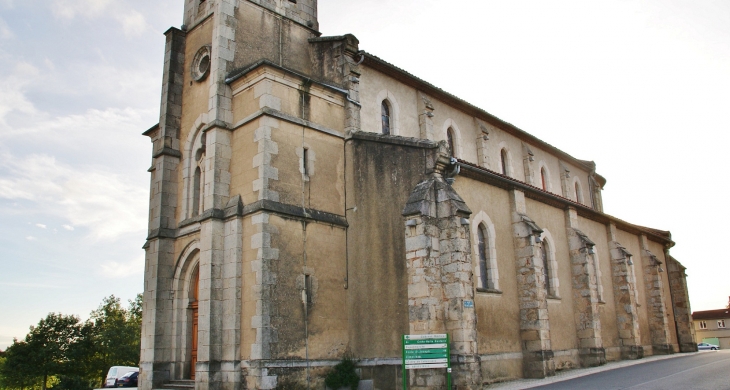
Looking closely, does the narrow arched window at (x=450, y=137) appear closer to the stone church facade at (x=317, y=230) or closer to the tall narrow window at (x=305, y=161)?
the stone church facade at (x=317, y=230)

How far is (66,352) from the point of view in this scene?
44.1 m

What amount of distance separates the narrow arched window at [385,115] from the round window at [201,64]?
5.92m

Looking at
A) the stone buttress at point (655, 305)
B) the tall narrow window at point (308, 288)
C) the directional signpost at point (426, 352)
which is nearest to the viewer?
the directional signpost at point (426, 352)

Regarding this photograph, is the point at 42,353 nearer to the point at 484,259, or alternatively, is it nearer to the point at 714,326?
the point at 484,259

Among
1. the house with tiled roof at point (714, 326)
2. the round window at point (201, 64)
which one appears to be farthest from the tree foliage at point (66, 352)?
the house with tiled roof at point (714, 326)

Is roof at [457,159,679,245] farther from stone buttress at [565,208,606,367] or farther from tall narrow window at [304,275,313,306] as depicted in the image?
tall narrow window at [304,275,313,306]

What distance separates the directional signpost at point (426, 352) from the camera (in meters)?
11.8

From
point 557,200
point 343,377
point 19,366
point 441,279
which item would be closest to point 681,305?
point 557,200

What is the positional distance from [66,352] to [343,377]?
38276 mm

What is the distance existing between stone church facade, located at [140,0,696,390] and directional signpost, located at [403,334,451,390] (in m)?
1.69

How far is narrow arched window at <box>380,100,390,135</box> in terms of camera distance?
64.0 feet

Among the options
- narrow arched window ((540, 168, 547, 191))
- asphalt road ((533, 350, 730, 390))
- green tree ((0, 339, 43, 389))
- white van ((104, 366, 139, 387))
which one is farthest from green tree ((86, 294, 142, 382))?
asphalt road ((533, 350, 730, 390))

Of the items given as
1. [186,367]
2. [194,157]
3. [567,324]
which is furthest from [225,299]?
[567,324]

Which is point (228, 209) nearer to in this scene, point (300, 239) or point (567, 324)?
point (300, 239)
